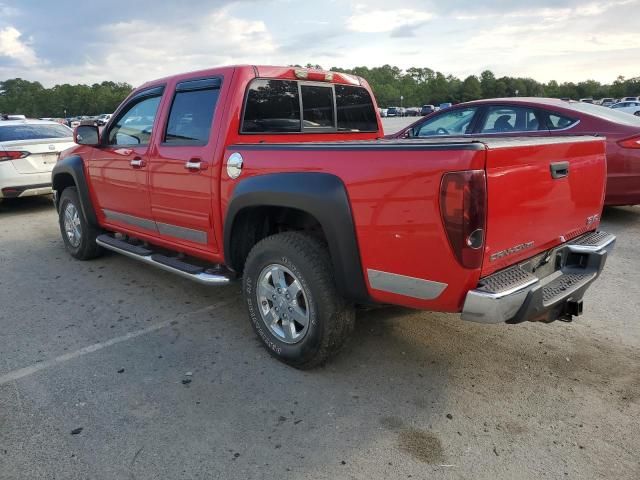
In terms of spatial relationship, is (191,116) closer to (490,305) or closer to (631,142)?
(490,305)

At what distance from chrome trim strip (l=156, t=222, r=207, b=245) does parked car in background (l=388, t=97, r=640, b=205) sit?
304 cm

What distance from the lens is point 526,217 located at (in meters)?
2.60

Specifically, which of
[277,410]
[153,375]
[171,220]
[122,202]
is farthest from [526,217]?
[122,202]

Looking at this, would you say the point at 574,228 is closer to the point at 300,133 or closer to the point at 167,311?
the point at 300,133

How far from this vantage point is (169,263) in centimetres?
411

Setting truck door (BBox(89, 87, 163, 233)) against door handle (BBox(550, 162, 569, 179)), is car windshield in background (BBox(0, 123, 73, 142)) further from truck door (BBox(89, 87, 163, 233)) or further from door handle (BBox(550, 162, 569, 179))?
door handle (BBox(550, 162, 569, 179))

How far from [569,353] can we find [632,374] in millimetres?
385

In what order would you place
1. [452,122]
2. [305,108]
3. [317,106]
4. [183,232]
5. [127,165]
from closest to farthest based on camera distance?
[183,232] → [305,108] → [317,106] → [127,165] → [452,122]

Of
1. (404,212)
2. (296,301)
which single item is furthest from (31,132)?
(404,212)

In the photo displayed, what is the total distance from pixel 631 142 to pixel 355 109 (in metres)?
3.74

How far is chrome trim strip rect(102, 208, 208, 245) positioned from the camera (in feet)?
12.9

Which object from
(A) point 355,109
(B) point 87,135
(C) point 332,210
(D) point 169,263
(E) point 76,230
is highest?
(A) point 355,109

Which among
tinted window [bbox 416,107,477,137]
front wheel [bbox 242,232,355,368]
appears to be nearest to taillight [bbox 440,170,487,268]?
front wheel [bbox 242,232,355,368]

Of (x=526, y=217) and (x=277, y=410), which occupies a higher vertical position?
(x=526, y=217)
